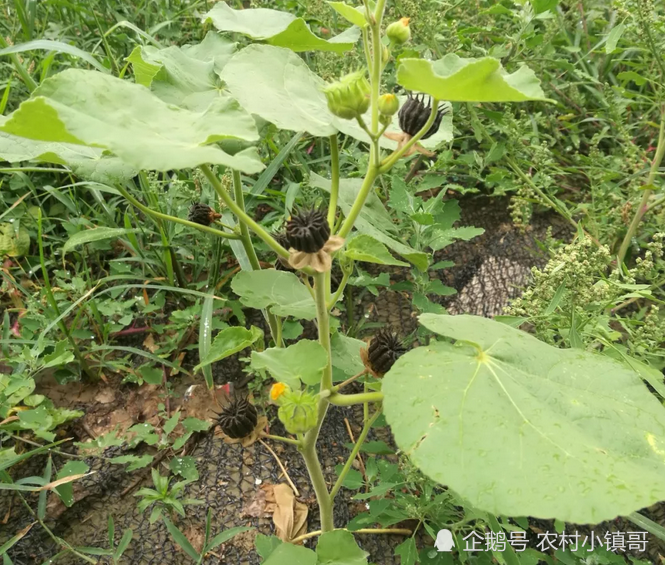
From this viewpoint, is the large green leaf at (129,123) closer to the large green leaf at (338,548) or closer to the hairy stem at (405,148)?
the hairy stem at (405,148)

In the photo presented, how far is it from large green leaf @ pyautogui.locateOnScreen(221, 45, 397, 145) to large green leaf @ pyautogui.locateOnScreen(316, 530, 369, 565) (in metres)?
0.70

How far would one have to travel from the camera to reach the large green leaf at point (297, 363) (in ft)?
2.48

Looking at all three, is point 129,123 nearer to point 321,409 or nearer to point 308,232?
point 308,232

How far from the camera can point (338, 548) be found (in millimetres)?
972

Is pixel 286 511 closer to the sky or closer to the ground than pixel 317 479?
closer to the ground

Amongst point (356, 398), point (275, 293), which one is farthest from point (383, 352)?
point (275, 293)

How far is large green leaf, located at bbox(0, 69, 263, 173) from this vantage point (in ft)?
1.79

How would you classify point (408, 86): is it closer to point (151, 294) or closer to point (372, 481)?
point (372, 481)

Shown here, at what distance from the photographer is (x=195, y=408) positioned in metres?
1.53

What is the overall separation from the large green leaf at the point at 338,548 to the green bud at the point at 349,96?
2.42ft

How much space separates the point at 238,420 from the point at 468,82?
66 cm

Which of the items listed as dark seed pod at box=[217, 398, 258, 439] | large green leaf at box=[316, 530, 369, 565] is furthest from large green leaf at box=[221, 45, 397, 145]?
large green leaf at box=[316, 530, 369, 565]

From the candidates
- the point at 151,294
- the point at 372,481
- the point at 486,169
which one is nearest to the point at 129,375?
the point at 151,294

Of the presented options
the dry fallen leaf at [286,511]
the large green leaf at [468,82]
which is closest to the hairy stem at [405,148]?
the large green leaf at [468,82]
